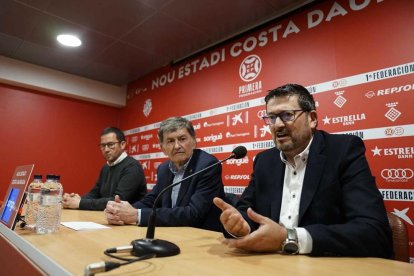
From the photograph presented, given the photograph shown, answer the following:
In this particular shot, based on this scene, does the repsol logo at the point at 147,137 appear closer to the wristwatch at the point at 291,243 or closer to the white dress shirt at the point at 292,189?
the white dress shirt at the point at 292,189

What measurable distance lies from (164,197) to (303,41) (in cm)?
173

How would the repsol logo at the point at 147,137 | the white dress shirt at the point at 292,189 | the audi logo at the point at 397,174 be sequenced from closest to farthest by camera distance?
the white dress shirt at the point at 292,189 < the audi logo at the point at 397,174 < the repsol logo at the point at 147,137

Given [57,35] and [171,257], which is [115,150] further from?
[171,257]

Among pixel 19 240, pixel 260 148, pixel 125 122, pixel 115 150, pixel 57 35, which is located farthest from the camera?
pixel 125 122

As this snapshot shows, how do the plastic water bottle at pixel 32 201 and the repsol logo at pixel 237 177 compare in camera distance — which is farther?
the repsol logo at pixel 237 177

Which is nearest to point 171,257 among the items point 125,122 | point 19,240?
point 19,240

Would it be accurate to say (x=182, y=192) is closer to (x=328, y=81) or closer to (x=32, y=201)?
(x=32, y=201)

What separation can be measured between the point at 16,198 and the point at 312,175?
4.43 ft

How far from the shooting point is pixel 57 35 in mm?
3107

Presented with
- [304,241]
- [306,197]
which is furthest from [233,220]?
[306,197]

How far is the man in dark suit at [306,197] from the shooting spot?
884mm

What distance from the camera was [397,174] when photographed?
1814 mm

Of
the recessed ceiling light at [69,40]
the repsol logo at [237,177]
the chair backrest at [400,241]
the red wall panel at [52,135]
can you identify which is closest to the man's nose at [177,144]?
the repsol logo at [237,177]

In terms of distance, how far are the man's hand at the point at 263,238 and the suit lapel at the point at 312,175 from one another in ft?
1.18
